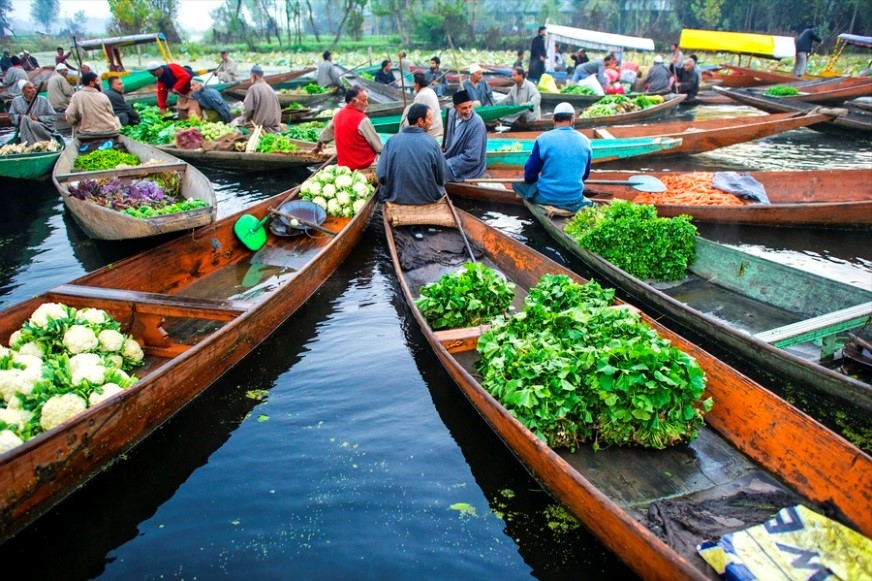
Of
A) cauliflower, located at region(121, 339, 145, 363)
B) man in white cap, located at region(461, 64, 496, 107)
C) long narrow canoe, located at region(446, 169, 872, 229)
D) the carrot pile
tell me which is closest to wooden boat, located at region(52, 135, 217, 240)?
cauliflower, located at region(121, 339, 145, 363)

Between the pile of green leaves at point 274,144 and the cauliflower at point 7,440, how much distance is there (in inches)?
326

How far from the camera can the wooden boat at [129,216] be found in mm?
5719

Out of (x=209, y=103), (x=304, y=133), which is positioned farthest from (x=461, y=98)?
(x=209, y=103)

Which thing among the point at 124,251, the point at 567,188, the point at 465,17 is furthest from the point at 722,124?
the point at 465,17

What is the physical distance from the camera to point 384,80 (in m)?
19.0

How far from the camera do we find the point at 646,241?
5.94 m

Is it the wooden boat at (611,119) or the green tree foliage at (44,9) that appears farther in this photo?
the green tree foliage at (44,9)

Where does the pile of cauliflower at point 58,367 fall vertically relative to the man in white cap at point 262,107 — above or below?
below

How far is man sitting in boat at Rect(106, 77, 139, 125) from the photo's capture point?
12477 millimetres

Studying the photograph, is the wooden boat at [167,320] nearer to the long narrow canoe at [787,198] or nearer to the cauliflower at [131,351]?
the cauliflower at [131,351]

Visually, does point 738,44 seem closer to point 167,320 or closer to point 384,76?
point 384,76

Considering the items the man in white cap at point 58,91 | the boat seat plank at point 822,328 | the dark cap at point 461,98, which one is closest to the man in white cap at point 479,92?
the dark cap at point 461,98

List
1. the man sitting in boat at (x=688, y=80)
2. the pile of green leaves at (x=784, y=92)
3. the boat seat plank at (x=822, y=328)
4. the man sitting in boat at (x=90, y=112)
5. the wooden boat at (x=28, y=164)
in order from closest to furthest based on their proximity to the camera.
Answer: the boat seat plank at (x=822, y=328)
the wooden boat at (x=28, y=164)
the man sitting in boat at (x=90, y=112)
the pile of green leaves at (x=784, y=92)
the man sitting in boat at (x=688, y=80)

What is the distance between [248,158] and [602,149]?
693cm
